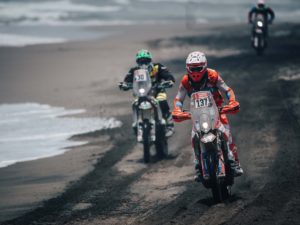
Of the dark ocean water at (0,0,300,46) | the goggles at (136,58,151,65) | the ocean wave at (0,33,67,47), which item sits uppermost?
the dark ocean water at (0,0,300,46)

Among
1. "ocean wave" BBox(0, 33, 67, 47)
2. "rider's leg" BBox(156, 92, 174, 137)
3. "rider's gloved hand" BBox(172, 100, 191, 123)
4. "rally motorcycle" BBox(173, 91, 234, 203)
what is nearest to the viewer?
"rally motorcycle" BBox(173, 91, 234, 203)

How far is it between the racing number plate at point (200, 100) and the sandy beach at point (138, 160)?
1256mm

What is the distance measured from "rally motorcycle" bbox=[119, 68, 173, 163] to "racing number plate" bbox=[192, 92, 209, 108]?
14.2ft

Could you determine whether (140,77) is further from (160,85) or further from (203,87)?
(203,87)

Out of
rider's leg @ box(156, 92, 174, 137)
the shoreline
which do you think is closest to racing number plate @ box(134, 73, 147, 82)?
rider's leg @ box(156, 92, 174, 137)

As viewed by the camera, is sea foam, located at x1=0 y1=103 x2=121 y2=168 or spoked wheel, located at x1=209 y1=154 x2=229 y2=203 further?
sea foam, located at x1=0 y1=103 x2=121 y2=168

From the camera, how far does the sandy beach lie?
11133 millimetres

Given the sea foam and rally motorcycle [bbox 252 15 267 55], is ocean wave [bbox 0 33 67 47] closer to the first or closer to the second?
rally motorcycle [bbox 252 15 267 55]

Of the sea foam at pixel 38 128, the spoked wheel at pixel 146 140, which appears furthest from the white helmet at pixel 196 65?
the sea foam at pixel 38 128

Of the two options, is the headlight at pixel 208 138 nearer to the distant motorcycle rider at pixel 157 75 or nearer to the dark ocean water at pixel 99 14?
the distant motorcycle rider at pixel 157 75

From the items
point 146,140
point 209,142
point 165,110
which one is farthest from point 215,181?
point 165,110

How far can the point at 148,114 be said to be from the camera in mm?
15789

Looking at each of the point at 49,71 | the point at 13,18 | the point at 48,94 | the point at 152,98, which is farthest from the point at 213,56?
the point at 13,18

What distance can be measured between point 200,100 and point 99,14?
45208 mm
